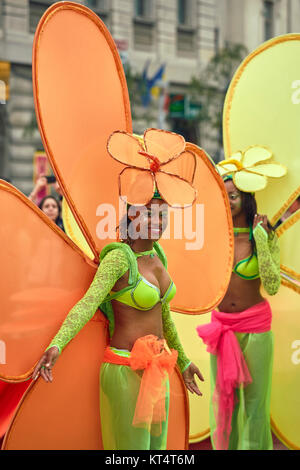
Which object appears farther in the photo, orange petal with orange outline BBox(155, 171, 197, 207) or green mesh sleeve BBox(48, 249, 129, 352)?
orange petal with orange outline BBox(155, 171, 197, 207)

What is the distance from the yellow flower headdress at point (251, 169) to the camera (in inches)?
128

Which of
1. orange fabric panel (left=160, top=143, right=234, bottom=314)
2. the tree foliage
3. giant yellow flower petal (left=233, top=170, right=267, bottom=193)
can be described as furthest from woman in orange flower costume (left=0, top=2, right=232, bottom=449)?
the tree foliage

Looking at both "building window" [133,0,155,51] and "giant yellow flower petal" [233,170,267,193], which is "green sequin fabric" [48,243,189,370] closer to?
"giant yellow flower petal" [233,170,267,193]

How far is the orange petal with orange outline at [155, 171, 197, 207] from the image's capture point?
230 centimetres

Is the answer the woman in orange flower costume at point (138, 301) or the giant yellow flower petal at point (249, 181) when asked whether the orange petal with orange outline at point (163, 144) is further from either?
the giant yellow flower petal at point (249, 181)

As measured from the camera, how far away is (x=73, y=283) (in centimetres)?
231

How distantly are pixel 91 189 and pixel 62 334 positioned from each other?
58 cm

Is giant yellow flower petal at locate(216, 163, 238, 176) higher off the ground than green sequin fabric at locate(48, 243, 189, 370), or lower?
higher

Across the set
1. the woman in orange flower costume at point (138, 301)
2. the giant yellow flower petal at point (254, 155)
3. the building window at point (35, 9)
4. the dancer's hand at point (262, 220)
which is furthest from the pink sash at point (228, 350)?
the building window at point (35, 9)

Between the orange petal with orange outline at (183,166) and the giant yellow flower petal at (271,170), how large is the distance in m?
0.84

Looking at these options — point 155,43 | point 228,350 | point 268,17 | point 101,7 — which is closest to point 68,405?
point 228,350

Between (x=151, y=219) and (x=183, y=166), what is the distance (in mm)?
276

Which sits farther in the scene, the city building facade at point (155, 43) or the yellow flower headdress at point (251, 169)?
the city building facade at point (155, 43)

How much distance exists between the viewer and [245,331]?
3.33 m
